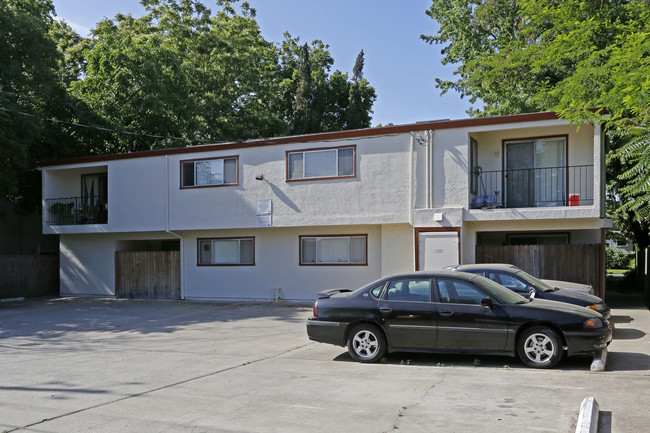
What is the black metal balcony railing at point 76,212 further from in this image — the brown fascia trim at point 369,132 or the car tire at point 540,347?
the car tire at point 540,347

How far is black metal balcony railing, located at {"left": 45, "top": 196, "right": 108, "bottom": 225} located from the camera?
2389cm

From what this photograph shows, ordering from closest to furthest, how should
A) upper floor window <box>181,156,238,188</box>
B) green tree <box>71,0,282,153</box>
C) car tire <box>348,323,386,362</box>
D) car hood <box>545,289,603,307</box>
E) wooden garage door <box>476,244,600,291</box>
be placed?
car tire <box>348,323,386,362</box>, car hood <box>545,289,603,307</box>, wooden garage door <box>476,244,600,291</box>, upper floor window <box>181,156,238,188</box>, green tree <box>71,0,282,153</box>

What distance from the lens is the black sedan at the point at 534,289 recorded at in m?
11.1

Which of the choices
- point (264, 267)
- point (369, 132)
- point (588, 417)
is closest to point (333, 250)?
point (264, 267)

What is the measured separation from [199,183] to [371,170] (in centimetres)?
661

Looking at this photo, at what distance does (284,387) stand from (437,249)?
390 inches

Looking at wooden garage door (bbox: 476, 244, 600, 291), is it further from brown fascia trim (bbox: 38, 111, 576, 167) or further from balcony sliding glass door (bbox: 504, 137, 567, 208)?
brown fascia trim (bbox: 38, 111, 576, 167)

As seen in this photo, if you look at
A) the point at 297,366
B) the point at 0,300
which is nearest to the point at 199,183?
the point at 0,300

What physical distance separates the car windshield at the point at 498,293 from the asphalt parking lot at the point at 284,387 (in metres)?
0.99

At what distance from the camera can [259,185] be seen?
2009 centimetres

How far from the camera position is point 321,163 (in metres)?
19.2

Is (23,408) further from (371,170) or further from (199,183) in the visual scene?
(199,183)

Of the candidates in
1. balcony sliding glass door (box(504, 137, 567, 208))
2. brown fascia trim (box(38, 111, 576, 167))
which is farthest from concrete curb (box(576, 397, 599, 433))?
balcony sliding glass door (box(504, 137, 567, 208))

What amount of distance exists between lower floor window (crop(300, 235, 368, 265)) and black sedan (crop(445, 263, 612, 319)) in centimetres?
666
